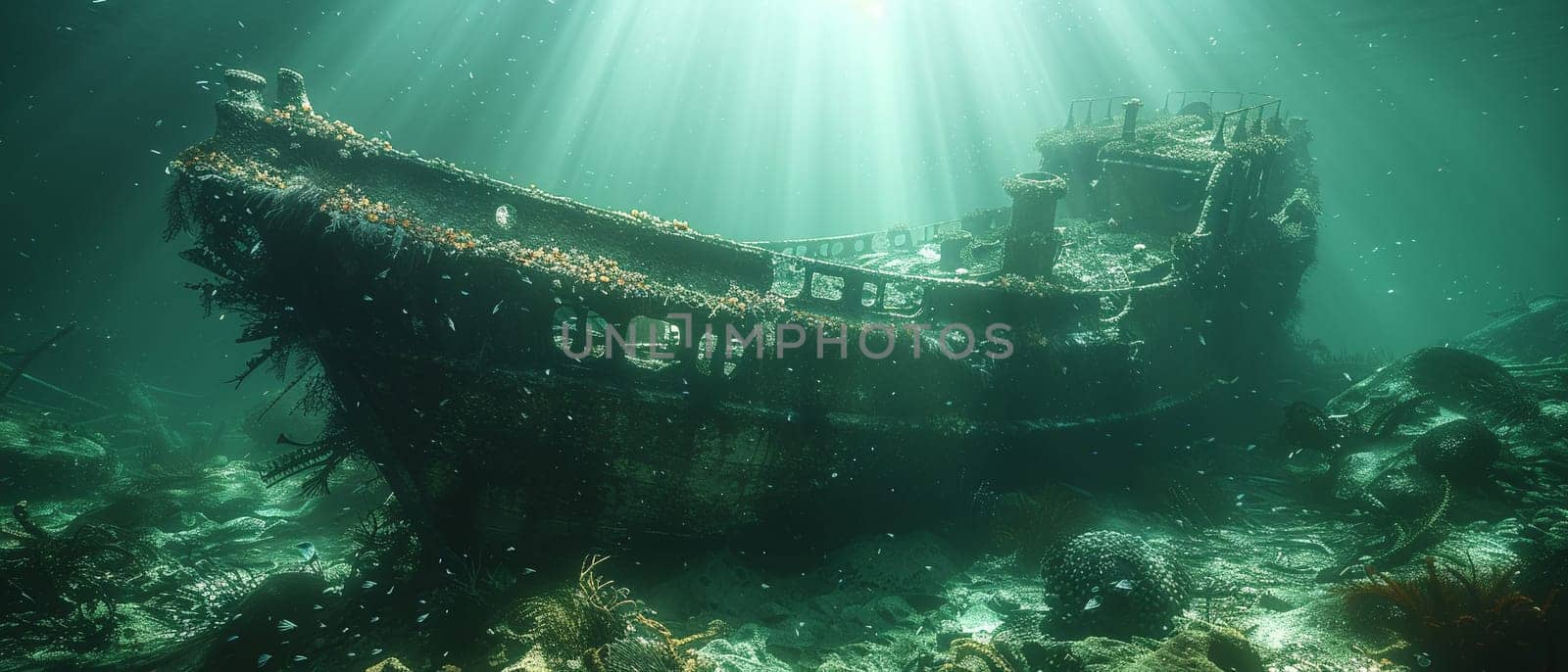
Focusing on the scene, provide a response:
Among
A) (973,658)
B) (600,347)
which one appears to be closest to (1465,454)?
(973,658)

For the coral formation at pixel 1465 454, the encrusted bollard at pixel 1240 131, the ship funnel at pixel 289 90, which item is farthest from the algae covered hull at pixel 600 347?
the encrusted bollard at pixel 1240 131

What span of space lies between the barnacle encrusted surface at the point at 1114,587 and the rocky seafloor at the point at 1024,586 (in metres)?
0.02

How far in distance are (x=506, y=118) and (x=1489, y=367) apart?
160 feet

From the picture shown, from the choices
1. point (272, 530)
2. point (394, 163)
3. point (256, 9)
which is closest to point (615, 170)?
point (256, 9)

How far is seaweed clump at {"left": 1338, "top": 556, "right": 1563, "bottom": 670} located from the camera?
4945 mm

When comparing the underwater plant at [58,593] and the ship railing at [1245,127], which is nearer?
the underwater plant at [58,593]

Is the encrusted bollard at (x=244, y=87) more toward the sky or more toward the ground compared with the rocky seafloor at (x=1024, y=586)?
more toward the sky

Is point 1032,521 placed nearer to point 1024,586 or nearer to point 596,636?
point 1024,586

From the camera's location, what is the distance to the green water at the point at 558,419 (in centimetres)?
623

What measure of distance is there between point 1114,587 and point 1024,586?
146cm

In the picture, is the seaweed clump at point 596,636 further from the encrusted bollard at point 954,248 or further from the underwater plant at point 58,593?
the encrusted bollard at point 954,248

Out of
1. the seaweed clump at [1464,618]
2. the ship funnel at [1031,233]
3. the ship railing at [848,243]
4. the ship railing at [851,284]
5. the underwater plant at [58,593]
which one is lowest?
the underwater plant at [58,593]

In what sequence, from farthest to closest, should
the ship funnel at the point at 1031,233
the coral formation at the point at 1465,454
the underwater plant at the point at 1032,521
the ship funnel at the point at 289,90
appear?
the coral formation at the point at 1465,454
the ship funnel at the point at 1031,233
the underwater plant at the point at 1032,521
the ship funnel at the point at 289,90

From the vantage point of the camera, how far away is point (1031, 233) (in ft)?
27.1
